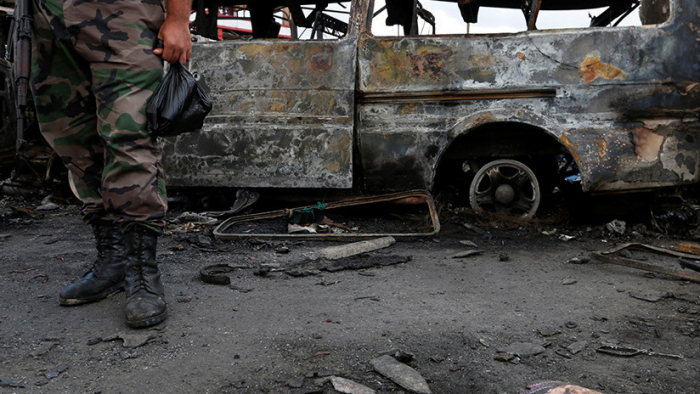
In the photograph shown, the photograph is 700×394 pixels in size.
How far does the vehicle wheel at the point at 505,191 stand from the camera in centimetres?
339

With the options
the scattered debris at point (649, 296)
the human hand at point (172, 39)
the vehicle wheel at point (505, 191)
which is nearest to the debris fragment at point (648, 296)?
the scattered debris at point (649, 296)

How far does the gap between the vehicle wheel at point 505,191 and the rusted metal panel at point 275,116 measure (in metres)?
0.90

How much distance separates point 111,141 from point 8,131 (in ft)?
12.2

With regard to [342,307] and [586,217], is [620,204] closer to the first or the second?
[586,217]

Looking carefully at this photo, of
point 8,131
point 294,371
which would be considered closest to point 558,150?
point 294,371

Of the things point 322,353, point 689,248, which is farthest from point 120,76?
point 689,248

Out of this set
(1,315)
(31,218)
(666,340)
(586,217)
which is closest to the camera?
(666,340)

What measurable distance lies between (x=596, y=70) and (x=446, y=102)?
906 millimetres

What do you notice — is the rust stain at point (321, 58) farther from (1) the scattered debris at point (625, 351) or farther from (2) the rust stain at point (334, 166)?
(1) the scattered debris at point (625, 351)

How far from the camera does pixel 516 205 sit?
11.4 feet

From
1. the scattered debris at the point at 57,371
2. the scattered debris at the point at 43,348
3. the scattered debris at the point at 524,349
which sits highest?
the scattered debris at the point at 57,371

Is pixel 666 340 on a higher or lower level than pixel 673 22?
lower

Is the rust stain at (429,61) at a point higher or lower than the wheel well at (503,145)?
higher

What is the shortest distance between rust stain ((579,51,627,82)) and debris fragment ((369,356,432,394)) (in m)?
2.38
